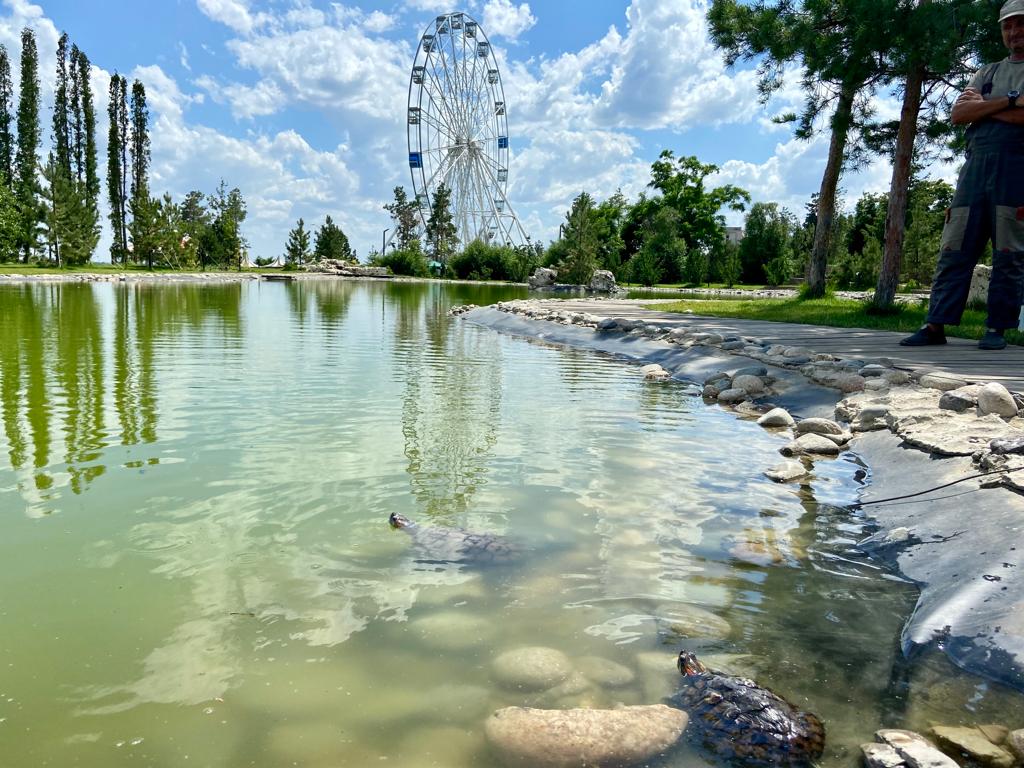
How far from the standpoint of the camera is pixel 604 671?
236cm

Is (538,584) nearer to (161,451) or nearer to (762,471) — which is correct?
(762,471)

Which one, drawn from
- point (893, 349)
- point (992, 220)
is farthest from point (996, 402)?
point (893, 349)

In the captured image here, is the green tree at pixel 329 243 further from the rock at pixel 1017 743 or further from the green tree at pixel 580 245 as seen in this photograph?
the rock at pixel 1017 743

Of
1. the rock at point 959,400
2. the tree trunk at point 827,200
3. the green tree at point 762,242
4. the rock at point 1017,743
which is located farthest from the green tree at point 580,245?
the rock at point 1017,743

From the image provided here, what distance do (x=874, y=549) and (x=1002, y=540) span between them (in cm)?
56

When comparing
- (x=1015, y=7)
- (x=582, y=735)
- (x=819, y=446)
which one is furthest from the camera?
(x=1015, y=7)

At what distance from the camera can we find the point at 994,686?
7.09 ft

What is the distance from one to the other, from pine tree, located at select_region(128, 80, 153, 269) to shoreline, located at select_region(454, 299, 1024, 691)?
50870mm

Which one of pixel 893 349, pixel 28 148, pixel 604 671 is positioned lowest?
pixel 604 671

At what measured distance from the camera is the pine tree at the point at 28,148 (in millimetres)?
42809

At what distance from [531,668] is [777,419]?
4.22 meters

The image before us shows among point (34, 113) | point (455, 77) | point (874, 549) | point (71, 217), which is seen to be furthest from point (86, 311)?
point (455, 77)

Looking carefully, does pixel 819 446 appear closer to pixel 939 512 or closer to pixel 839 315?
pixel 939 512

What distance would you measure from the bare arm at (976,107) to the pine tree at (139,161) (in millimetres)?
51214
